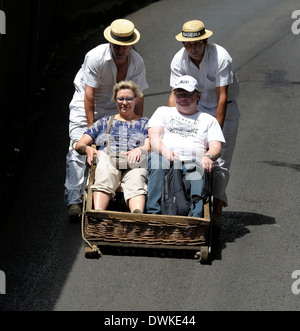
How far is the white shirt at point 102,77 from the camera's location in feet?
30.2

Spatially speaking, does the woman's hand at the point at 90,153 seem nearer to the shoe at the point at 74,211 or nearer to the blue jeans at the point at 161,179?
the blue jeans at the point at 161,179

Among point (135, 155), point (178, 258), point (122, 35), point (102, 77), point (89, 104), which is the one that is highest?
point (122, 35)

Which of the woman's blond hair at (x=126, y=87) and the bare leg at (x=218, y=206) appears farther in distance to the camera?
the bare leg at (x=218, y=206)

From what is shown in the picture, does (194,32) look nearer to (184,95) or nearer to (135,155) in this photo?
(184,95)

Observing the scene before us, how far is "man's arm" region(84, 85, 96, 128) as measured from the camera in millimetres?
9242

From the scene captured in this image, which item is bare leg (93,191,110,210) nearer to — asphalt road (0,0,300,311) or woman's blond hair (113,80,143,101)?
asphalt road (0,0,300,311)

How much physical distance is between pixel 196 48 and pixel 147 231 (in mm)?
2044

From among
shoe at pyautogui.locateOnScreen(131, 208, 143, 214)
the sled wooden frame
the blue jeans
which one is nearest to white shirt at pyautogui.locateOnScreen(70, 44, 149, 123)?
the blue jeans

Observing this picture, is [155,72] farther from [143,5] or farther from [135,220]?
[135,220]

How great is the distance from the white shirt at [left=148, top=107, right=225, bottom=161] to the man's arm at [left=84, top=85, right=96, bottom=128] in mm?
884

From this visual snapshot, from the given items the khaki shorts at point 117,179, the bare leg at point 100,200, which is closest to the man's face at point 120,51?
the khaki shorts at point 117,179

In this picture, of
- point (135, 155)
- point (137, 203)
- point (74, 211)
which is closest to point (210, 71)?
point (135, 155)

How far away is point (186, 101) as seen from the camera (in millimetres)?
8547

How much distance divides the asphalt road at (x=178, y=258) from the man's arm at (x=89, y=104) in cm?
119
